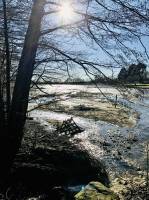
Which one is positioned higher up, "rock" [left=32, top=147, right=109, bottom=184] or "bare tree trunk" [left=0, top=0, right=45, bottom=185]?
"bare tree trunk" [left=0, top=0, right=45, bottom=185]

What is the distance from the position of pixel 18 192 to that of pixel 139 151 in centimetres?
1252

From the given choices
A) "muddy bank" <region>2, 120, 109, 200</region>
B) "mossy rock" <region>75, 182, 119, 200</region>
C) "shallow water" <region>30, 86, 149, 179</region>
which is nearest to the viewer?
"mossy rock" <region>75, 182, 119, 200</region>

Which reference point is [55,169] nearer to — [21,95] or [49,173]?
[49,173]

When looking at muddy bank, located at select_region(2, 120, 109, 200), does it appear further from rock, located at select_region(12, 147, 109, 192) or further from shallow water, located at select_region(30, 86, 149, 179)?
shallow water, located at select_region(30, 86, 149, 179)

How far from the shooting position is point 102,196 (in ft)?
38.2

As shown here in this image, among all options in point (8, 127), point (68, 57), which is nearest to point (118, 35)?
point (68, 57)

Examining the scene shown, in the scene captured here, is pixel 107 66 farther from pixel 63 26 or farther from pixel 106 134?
pixel 106 134

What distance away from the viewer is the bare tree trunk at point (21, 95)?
1169 cm

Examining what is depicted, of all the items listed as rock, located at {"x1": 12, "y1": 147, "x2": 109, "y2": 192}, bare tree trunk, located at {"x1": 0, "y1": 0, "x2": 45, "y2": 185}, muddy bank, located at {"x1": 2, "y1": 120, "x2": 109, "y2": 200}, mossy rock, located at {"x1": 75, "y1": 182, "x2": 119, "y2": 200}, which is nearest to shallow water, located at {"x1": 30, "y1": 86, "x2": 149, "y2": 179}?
bare tree trunk, located at {"x1": 0, "y1": 0, "x2": 45, "y2": 185}

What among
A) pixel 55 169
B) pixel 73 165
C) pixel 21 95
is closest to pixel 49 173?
pixel 55 169

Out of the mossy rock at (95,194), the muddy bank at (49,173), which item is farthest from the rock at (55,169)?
the mossy rock at (95,194)

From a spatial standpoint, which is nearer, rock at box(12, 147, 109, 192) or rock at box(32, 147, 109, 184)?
rock at box(12, 147, 109, 192)

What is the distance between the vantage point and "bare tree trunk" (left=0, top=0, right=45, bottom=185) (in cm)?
1169

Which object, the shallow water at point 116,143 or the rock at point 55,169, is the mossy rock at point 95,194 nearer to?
the rock at point 55,169
